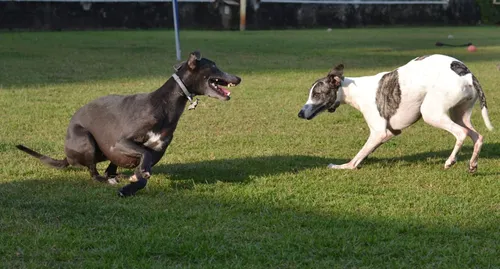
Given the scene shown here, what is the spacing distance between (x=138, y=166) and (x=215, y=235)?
1534 mm

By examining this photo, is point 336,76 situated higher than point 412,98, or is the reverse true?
point 336,76

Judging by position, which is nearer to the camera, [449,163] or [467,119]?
[449,163]

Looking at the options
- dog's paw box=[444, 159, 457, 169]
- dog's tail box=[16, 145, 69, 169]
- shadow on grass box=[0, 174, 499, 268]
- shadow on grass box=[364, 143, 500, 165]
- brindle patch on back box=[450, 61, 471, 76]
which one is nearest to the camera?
shadow on grass box=[0, 174, 499, 268]

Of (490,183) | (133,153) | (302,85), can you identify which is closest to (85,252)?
(133,153)

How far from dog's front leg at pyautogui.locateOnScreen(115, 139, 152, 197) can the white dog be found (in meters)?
1.89

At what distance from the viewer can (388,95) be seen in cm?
811

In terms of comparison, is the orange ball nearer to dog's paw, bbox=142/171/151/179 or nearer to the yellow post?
the yellow post

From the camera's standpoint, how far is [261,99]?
1280cm

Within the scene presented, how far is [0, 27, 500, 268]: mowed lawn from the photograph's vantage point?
5.24 m

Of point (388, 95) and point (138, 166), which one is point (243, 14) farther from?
point (138, 166)

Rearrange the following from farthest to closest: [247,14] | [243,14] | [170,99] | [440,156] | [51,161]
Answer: [247,14], [243,14], [440,156], [51,161], [170,99]

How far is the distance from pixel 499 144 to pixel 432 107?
1.89m

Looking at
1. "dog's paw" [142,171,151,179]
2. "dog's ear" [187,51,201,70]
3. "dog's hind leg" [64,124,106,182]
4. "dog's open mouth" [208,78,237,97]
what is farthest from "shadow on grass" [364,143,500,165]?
"dog's hind leg" [64,124,106,182]

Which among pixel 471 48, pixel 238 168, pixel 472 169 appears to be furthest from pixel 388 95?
pixel 471 48
